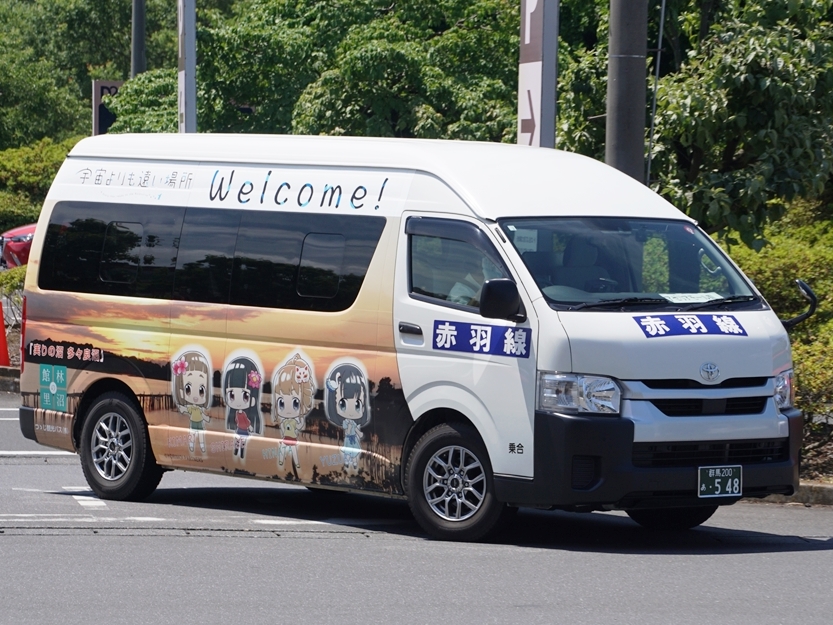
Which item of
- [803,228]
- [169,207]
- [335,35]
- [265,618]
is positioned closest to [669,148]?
[803,228]

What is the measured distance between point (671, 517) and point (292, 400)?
8.55 feet

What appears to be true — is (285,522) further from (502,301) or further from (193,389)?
(502,301)

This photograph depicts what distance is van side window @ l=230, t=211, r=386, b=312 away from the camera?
972 centimetres

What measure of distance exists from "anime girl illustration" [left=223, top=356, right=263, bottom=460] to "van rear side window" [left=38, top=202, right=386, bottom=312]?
43 cm

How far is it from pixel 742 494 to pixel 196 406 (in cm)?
380

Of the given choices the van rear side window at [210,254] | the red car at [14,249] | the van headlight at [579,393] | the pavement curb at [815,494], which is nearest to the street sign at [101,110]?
the red car at [14,249]

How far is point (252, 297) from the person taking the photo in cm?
1021

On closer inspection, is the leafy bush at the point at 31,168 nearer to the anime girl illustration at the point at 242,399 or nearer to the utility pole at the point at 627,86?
the utility pole at the point at 627,86

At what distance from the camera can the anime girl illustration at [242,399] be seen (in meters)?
10.2

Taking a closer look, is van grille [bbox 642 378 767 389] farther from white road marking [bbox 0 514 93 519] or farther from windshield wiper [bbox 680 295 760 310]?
white road marking [bbox 0 514 93 519]

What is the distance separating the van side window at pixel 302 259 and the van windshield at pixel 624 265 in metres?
1.08

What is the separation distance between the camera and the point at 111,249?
11.2 meters

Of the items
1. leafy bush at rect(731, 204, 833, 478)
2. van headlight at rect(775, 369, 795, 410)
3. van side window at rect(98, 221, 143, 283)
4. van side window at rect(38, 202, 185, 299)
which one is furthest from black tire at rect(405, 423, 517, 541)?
leafy bush at rect(731, 204, 833, 478)

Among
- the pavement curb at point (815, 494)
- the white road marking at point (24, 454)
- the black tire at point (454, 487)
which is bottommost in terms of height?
the white road marking at point (24, 454)
